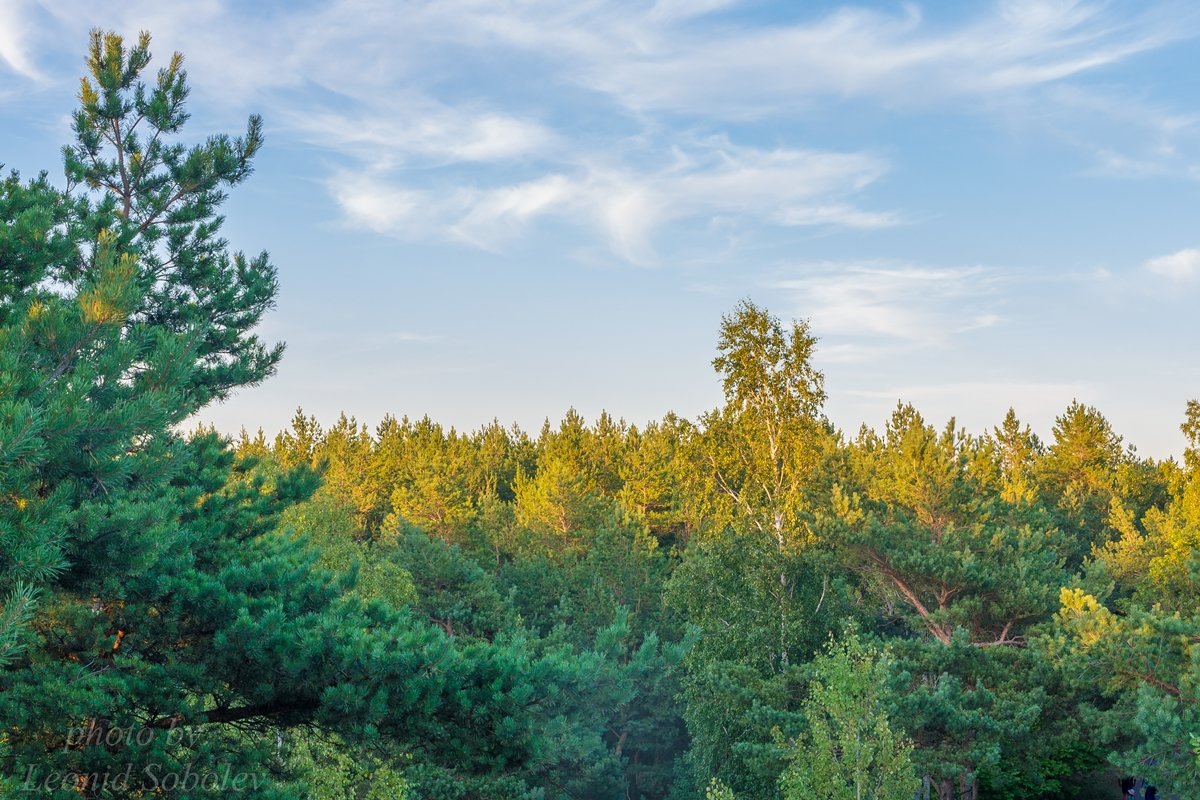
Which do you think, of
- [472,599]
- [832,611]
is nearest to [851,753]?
[832,611]

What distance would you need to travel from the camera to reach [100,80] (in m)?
16.2

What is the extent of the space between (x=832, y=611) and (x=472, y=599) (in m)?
12.1

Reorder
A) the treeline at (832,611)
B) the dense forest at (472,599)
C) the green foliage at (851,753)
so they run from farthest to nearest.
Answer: the treeline at (832,611), the green foliage at (851,753), the dense forest at (472,599)

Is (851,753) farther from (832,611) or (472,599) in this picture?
(472,599)

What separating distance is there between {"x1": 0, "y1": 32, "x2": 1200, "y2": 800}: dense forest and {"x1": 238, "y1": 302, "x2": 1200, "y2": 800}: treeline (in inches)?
4.2

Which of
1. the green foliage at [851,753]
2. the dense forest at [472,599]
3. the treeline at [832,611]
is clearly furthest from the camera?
the treeline at [832,611]

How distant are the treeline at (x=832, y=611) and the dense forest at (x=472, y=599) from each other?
0.35 feet

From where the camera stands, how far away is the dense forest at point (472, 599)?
995 cm

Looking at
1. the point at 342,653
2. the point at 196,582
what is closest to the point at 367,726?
the point at 342,653

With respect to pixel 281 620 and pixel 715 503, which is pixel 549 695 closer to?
pixel 281 620

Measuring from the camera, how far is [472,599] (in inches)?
1307

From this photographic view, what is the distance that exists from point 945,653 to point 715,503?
7521 mm

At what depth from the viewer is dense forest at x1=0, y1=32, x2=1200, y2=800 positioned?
995 cm

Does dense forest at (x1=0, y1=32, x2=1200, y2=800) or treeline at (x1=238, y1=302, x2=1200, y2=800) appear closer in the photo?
dense forest at (x1=0, y1=32, x2=1200, y2=800)
